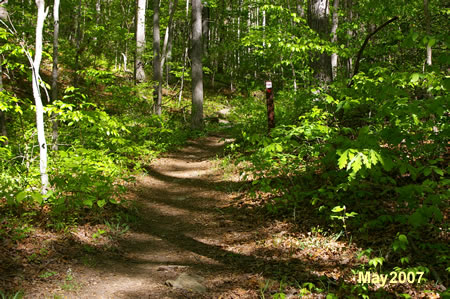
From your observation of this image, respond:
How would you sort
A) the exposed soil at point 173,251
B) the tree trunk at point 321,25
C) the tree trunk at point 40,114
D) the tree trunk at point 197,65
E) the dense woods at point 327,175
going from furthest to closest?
the tree trunk at point 197,65 → the tree trunk at point 321,25 → the tree trunk at point 40,114 → the exposed soil at point 173,251 → the dense woods at point 327,175

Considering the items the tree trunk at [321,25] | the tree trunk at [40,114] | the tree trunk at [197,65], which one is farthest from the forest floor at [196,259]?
the tree trunk at [197,65]

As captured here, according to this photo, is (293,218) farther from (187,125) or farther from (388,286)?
(187,125)

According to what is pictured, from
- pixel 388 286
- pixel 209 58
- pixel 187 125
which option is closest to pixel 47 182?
pixel 388 286

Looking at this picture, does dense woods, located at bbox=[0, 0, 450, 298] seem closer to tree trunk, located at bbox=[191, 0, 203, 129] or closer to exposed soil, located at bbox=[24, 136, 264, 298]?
exposed soil, located at bbox=[24, 136, 264, 298]

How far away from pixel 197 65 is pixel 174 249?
36.6 ft

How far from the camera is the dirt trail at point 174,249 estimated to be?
3.56 meters

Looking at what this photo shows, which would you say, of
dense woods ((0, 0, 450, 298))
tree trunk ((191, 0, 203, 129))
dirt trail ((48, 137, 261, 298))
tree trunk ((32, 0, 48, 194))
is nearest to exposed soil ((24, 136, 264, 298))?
dirt trail ((48, 137, 261, 298))

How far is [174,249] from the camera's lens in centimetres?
483

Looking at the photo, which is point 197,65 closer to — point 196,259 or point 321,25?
point 321,25

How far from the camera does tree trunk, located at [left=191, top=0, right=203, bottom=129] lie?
14.0 metres

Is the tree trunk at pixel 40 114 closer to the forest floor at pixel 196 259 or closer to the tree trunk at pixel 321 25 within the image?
the forest floor at pixel 196 259

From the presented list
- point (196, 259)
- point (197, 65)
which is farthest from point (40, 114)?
point (197, 65)

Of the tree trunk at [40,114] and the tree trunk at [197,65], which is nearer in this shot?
the tree trunk at [40,114]

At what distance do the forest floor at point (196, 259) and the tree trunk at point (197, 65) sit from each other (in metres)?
8.57
